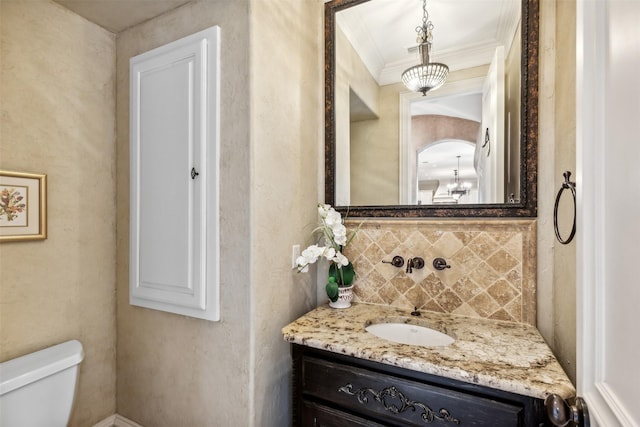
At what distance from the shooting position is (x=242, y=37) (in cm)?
124

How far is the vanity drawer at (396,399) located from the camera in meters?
0.89

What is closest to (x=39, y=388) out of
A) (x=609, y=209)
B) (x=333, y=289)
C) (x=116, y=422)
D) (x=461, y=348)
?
(x=116, y=422)

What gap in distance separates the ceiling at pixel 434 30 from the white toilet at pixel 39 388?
1.96 meters

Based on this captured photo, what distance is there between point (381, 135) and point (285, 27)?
0.70 m

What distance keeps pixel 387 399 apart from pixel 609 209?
33.3 inches

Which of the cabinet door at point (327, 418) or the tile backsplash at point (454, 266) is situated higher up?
the tile backsplash at point (454, 266)

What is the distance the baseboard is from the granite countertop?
111 cm


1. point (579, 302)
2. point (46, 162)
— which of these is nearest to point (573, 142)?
point (579, 302)

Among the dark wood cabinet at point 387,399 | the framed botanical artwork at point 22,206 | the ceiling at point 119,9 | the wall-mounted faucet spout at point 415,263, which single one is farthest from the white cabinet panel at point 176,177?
the wall-mounted faucet spout at point 415,263

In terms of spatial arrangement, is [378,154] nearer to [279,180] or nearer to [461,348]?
[279,180]

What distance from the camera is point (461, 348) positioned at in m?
1.04

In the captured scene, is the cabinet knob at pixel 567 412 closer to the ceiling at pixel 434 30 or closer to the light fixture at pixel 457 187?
the light fixture at pixel 457 187

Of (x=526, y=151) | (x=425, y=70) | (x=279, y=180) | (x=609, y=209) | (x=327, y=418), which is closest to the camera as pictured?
(x=609, y=209)

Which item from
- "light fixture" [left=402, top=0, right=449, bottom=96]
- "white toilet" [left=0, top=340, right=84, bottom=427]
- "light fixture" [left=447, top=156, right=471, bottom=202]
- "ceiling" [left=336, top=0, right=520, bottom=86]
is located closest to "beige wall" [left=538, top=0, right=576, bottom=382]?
"ceiling" [left=336, top=0, right=520, bottom=86]
